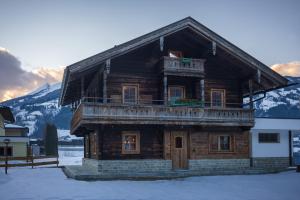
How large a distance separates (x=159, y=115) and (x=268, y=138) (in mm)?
10410

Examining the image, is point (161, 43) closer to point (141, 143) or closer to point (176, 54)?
point (176, 54)

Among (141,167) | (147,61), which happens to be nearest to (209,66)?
(147,61)

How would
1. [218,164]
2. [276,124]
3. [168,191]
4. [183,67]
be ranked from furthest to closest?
1. [276,124]
2. [218,164]
3. [183,67]
4. [168,191]

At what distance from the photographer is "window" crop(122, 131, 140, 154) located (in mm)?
26391

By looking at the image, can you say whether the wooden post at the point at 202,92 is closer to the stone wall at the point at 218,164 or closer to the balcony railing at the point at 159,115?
the balcony railing at the point at 159,115

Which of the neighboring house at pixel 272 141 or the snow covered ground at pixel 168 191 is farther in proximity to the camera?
the neighboring house at pixel 272 141

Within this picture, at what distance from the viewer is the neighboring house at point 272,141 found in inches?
1169

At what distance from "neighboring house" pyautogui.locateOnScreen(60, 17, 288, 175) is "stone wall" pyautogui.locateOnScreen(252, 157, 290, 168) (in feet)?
4.01

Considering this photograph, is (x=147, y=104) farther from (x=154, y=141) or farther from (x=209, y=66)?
(x=209, y=66)

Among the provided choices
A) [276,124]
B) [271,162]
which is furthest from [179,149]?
[276,124]

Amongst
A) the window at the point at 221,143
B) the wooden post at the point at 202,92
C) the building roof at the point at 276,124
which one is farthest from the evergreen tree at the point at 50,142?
the wooden post at the point at 202,92

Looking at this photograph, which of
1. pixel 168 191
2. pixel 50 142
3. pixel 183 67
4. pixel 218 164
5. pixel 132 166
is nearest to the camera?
pixel 168 191

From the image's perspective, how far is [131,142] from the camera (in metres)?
26.7

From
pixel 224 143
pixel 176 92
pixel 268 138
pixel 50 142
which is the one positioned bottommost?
pixel 50 142
